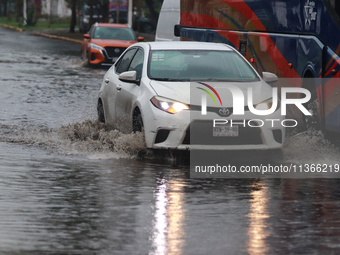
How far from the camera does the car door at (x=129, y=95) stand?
10452mm

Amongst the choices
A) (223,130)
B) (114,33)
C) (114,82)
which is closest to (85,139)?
(114,82)

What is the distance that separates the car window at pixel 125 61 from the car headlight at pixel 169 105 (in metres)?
1.99

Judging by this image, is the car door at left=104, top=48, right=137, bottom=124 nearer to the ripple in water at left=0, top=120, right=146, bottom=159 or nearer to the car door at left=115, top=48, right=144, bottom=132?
the car door at left=115, top=48, right=144, bottom=132

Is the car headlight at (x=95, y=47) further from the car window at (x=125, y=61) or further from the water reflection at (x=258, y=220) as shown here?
the water reflection at (x=258, y=220)

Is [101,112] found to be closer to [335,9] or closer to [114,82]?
[114,82]

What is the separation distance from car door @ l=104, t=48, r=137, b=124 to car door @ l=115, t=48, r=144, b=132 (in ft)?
0.40

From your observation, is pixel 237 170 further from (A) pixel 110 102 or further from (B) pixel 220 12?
(B) pixel 220 12

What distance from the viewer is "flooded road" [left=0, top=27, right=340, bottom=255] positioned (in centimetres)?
583

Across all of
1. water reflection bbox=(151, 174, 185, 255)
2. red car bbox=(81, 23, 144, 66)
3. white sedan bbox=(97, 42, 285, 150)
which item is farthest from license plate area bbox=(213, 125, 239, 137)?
red car bbox=(81, 23, 144, 66)

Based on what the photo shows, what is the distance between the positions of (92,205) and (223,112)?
273cm

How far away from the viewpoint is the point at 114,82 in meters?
11.5

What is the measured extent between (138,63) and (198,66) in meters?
0.91

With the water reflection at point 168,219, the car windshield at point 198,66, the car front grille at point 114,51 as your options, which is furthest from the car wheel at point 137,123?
the car front grille at point 114,51

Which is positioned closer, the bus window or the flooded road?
the flooded road
